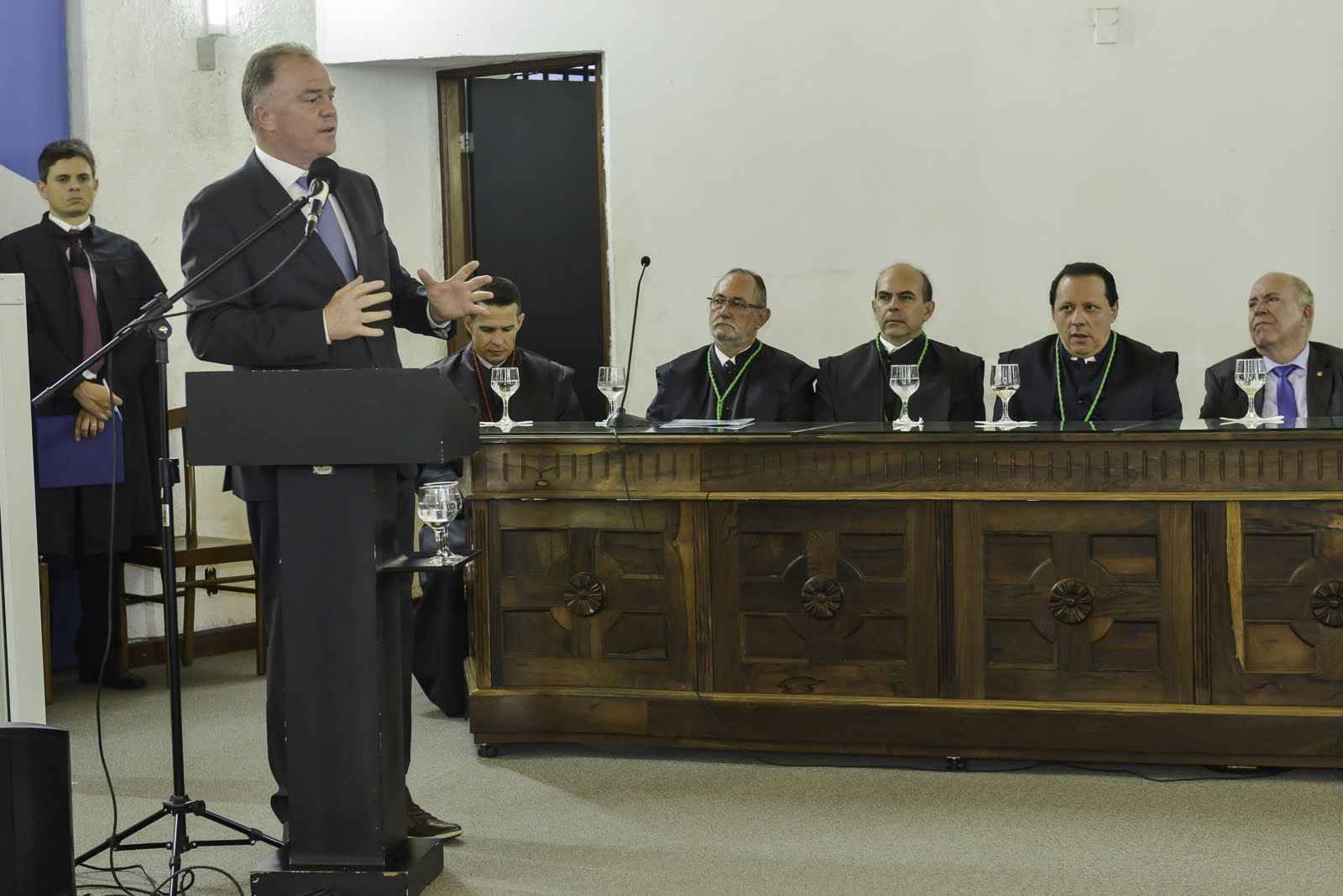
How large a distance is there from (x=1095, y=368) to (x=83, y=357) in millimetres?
3414

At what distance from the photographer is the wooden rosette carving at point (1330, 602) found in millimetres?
3502

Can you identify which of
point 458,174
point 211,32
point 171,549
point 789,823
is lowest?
point 789,823

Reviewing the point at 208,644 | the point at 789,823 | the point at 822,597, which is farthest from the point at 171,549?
the point at 208,644

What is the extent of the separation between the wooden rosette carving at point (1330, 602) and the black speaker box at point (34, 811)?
2.81 m

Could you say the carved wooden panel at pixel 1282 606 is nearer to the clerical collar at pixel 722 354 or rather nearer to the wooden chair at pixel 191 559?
the clerical collar at pixel 722 354

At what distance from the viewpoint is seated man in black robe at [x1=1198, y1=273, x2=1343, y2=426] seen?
181 inches

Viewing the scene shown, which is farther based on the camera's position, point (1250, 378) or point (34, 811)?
point (1250, 378)

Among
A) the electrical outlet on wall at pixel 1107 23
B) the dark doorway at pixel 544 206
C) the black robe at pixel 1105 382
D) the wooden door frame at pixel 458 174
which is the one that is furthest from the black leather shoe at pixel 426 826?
the electrical outlet on wall at pixel 1107 23

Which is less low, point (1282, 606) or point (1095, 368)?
point (1095, 368)

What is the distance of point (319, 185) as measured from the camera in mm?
2527

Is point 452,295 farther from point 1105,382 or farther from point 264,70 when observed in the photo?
point 1105,382

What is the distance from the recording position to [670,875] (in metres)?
2.98

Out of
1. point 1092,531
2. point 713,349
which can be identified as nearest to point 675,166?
point 713,349

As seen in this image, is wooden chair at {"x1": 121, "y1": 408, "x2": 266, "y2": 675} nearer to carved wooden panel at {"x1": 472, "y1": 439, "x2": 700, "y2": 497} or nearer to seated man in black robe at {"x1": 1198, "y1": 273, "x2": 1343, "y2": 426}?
carved wooden panel at {"x1": 472, "y1": 439, "x2": 700, "y2": 497}
